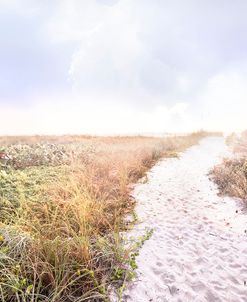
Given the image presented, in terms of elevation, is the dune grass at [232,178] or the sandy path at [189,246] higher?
the dune grass at [232,178]

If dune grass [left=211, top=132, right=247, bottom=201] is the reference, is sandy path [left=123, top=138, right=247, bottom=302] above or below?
below

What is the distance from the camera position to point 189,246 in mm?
4699

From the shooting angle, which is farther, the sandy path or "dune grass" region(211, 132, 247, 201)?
"dune grass" region(211, 132, 247, 201)

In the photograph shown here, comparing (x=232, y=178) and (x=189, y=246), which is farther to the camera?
(x=232, y=178)

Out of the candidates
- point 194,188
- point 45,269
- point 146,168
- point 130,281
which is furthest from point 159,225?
point 146,168

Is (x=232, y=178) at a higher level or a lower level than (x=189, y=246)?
higher

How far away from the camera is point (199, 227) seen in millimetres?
5598

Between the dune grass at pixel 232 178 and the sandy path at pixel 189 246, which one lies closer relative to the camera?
the sandy path at pixel 189 246

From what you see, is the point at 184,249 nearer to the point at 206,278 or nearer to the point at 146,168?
the point at 206,278

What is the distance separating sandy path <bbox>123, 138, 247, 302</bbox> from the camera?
11.6 ft

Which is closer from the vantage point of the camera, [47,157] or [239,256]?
[239,256]

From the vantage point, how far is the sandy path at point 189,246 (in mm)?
3531

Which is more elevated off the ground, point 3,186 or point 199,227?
point 3,186

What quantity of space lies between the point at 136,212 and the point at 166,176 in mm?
3733
